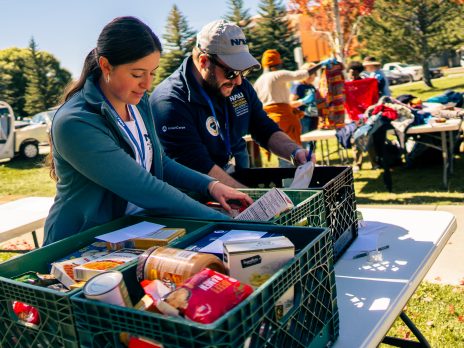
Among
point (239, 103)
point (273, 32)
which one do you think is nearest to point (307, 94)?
point (239, 103)

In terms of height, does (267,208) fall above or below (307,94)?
above

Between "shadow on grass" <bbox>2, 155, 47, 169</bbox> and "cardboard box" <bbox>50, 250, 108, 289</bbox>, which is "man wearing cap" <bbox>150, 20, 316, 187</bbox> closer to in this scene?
"cardboard box" <bbox>50, 250, 108, 289</bbox>

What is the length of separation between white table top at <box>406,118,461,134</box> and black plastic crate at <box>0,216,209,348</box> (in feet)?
17.3

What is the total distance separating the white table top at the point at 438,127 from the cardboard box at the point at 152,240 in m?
5.35

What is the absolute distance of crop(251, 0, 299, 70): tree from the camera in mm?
32875

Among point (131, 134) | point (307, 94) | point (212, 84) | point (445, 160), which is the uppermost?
point (212, 84)

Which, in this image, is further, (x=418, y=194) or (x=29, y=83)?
(x=29, y=83)

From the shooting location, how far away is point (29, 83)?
3334cm

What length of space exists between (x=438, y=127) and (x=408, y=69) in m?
23.0

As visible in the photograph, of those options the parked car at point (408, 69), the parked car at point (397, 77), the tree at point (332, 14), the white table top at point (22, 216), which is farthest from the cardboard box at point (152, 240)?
the parked car at point (408, 69)

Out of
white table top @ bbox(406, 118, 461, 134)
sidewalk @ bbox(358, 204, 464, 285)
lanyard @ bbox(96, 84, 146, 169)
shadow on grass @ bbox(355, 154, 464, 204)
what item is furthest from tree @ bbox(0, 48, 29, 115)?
lanyard @ bbox(96, 84, 146, 169)

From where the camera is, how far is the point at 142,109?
187 cm

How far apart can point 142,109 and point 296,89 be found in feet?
21.3

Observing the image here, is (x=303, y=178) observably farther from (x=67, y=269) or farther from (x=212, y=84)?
(x=67, y=269)
